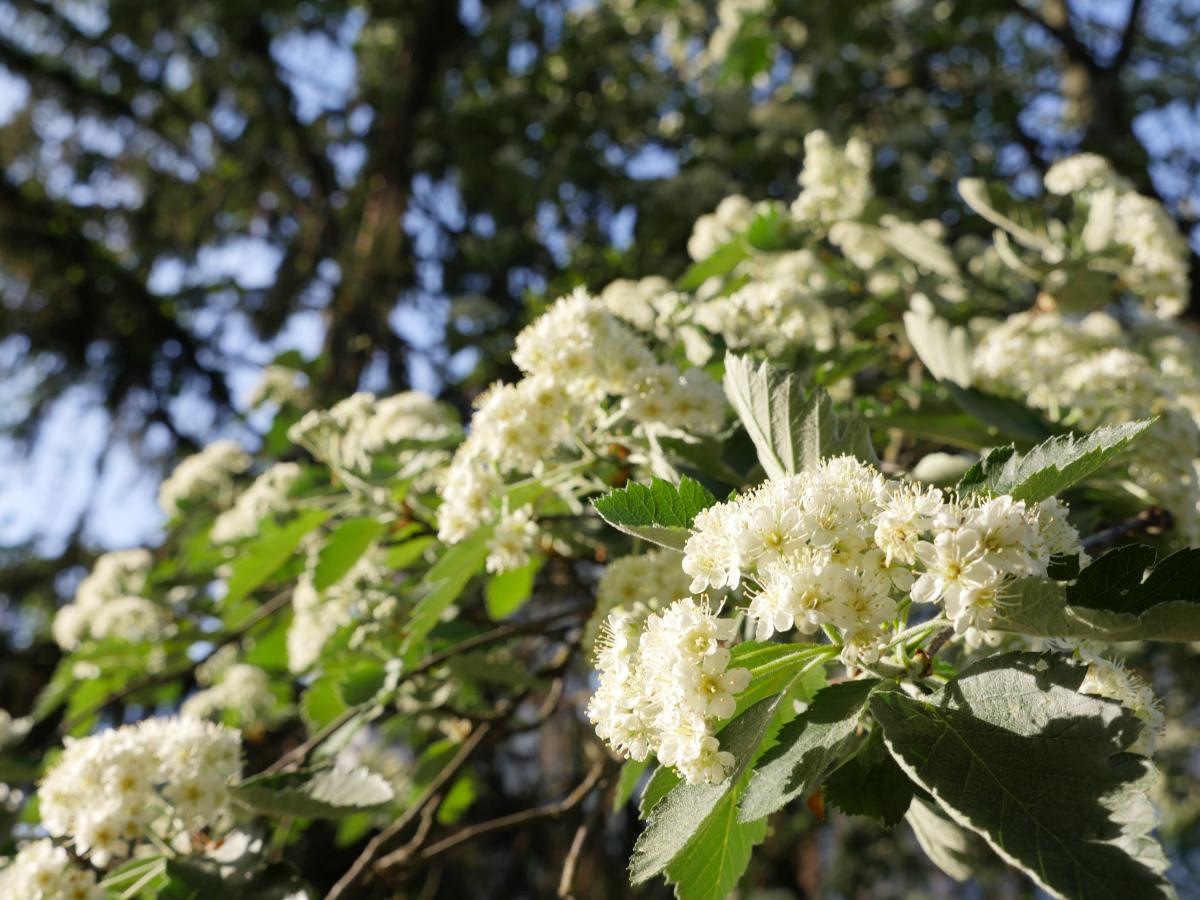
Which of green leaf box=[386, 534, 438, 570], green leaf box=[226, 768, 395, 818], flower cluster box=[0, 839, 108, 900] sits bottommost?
green leaf box=[386, 534, 438, 570]

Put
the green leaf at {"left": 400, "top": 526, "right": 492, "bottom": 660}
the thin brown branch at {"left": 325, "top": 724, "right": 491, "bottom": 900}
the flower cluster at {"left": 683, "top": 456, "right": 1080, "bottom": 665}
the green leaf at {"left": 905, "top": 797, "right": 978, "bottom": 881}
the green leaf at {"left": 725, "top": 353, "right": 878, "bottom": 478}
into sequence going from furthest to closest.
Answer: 1. the thin brown branch at {"left": 325, "top": 724, "right": 491, "bottom": 900}
2. the green leaf at {"left": 400, "top": 526, "right": 492, "bottom": 660}
3. the green leaf at {"left": 905, "top": 797, "right": 978, "bottom": 881}
4. the green leaf at {"left": 725, "top": 353, "right": 878, "bottom": 478}
5. the flower cluster at {"left": 683, "top": 456, "right": 1080, "bottom": 665}

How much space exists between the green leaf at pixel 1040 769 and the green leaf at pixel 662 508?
281 millimetres

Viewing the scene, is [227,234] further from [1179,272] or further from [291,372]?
[1179,272]

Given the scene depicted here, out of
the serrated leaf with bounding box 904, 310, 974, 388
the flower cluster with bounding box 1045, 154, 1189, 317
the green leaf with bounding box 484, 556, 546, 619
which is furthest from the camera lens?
the flower cluster with bounding box 1045, 154, 1189, 317

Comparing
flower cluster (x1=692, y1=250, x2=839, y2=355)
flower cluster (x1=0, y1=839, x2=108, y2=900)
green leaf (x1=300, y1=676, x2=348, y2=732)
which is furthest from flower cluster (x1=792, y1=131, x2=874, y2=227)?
flower cluster (x1=0, y1=839, x2=108, y2=900)

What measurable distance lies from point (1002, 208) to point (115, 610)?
9.11 ft

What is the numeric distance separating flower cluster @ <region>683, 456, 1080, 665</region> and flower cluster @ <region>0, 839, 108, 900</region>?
115cm

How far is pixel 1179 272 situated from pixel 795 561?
205 cm

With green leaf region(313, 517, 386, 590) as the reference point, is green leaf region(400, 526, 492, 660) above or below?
above

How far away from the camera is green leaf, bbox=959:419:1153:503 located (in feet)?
2.99

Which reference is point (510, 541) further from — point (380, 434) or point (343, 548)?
point (380, 434)

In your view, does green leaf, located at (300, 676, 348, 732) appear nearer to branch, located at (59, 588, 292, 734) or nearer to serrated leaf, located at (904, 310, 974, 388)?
branch, located at (59, 588, 292, 734)

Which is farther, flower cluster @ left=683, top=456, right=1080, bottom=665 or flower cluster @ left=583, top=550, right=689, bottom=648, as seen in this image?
flower cluster @ left=583, top=550, right=689, bottom=648

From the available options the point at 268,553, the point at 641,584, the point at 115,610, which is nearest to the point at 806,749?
the point at 641,584
